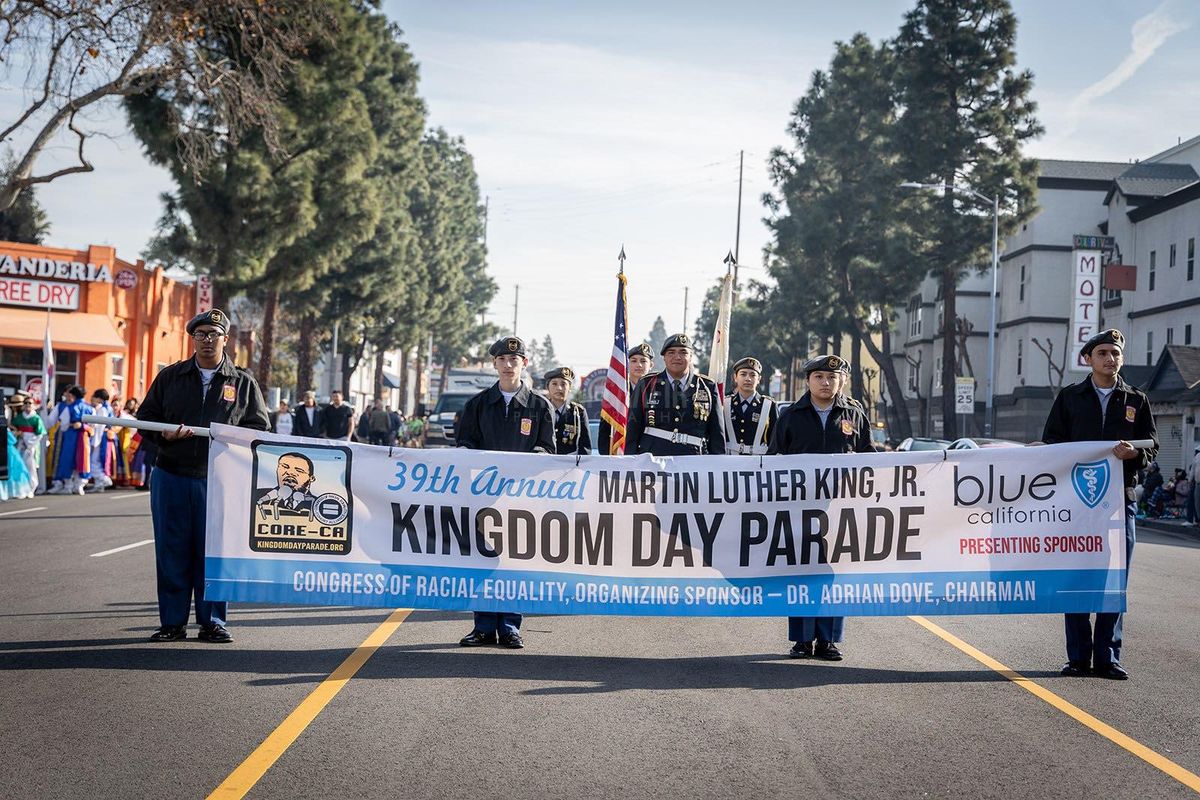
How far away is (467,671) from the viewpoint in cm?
771

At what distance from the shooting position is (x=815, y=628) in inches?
338

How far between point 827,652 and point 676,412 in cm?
274

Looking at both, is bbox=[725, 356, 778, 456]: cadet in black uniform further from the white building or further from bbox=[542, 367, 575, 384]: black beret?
the white building

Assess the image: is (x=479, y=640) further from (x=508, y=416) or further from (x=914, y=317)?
(x=914, y=317)

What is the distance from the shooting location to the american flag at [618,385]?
42.9ft

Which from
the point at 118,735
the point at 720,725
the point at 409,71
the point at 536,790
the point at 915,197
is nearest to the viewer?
the point at 536,790

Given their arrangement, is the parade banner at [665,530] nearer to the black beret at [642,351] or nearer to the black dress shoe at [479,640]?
the black dress shoe at [479,640]

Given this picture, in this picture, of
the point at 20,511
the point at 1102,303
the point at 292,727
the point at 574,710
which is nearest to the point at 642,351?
the point at 574,710

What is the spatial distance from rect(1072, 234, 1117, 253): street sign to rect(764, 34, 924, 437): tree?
647cm

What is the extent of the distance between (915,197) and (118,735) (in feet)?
145

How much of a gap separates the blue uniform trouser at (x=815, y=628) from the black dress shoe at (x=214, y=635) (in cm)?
380

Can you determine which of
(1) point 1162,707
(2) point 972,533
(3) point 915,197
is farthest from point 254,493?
(3) point 915,197

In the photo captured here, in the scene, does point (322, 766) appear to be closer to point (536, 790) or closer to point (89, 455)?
point (536, 790)

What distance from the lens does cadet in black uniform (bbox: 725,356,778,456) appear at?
13391 millimetres
